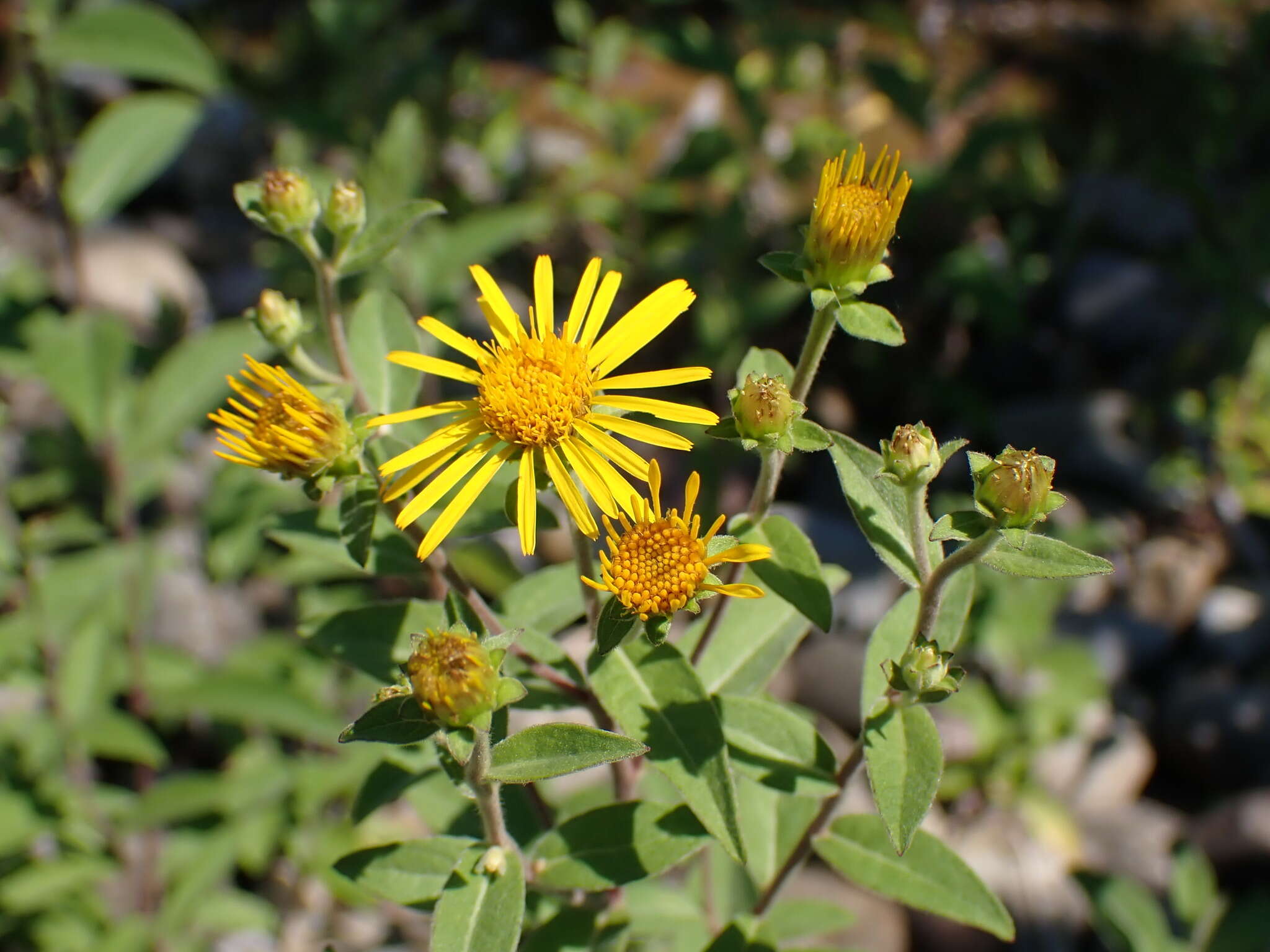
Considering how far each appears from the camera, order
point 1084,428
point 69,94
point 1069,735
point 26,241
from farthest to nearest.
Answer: point 69,94
point 26,241
point 1084,428
point 1069,735

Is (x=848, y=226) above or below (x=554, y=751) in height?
above

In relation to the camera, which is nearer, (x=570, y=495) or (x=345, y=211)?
(x=570, y=495)

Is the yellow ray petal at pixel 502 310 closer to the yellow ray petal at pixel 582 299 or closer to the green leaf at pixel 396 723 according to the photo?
the yellow ray petal at pixel 582 299

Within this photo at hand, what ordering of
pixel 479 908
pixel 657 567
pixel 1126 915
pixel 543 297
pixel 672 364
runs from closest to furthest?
pixel 657 567 → pixel 479 908 → pixel 543 297 → pixel 1126 915 → pixel 672 364

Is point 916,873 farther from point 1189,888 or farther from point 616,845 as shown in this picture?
point 1189,888

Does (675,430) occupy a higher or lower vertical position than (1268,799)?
higher

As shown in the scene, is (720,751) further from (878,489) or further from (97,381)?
(97,381)

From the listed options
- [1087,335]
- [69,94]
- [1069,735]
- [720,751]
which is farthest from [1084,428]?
[69,94]

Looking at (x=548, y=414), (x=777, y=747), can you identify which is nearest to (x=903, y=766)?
(x=777, y=747)
